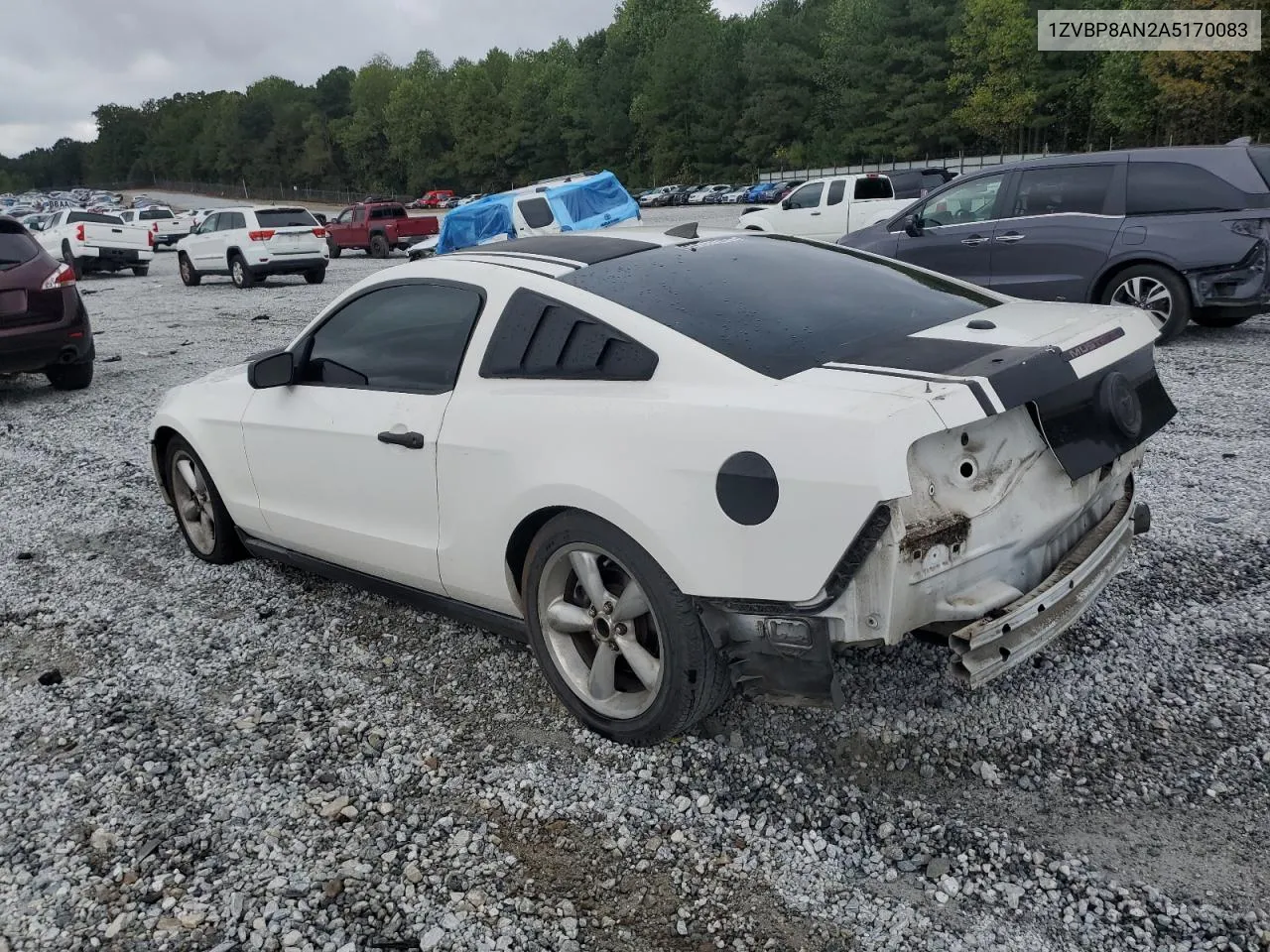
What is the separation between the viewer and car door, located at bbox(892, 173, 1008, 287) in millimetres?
9547

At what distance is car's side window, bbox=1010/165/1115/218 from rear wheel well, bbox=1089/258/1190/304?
54 centimetres

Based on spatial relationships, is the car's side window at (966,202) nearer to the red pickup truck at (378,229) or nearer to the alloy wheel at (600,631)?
the alloy wheel at (600,631)

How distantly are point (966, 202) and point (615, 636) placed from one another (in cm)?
798

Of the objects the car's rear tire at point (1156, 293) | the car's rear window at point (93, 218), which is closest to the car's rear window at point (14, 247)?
the car's rear tire at point (1156, 293)

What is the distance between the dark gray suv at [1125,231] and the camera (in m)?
8.20

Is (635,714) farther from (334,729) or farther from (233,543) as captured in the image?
(233,543)

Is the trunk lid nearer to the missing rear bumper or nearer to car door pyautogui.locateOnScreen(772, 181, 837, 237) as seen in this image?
car door pyautogui.locateOnScreen(772, 181, 837, 237)

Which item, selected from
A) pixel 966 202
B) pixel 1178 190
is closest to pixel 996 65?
pixel 966 202

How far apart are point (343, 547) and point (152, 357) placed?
9.53m

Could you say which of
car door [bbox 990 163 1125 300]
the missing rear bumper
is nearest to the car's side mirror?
the missing rear bumper

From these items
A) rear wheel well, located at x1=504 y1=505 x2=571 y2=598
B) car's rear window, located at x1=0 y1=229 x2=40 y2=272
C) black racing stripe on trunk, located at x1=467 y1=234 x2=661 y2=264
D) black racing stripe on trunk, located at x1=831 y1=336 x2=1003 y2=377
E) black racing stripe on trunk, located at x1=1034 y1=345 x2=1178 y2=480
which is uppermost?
car's rear window, located at x1=0 y1=229 x2=40 y2=272

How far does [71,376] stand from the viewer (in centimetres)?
1027

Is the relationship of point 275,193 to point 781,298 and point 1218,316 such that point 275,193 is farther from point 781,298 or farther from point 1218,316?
point 781,298

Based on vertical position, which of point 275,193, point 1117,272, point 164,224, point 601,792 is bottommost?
point 601,792
